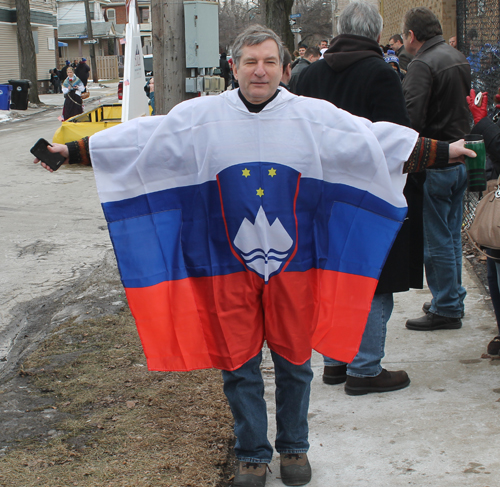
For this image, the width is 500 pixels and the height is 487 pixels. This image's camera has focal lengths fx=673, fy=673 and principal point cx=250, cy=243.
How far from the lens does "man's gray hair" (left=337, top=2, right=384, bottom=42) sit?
3459 mm

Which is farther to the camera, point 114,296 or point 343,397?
point 114,296

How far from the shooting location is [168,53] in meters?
5.50

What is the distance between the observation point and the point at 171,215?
9.17ft

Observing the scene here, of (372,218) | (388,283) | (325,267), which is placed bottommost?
(388,283)

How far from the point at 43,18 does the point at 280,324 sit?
40386 mm

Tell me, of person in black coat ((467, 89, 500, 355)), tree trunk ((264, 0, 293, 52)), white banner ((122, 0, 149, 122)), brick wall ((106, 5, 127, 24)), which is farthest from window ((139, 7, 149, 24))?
person in black coat ((467, 89, 500, 355))

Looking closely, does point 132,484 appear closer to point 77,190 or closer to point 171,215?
point 171,215

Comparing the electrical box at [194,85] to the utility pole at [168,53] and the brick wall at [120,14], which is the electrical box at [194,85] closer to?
the utility pole at [168,53]

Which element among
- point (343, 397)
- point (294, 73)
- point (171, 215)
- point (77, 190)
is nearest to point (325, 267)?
point (171, 215)

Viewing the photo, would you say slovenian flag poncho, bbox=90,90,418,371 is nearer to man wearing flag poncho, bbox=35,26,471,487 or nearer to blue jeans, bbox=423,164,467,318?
man wearing flag poncho, bbox=35,26,471,487

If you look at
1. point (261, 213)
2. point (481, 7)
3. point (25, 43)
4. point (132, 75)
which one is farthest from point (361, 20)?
point (25, 43)

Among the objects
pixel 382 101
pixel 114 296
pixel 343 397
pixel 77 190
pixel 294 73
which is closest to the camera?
pixel 382 101

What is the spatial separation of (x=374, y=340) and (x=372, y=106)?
124 cm

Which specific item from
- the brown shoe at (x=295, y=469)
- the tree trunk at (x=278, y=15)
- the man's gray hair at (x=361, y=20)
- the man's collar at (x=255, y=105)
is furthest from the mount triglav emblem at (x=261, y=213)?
the tree trunk at (x=278, y=15)
